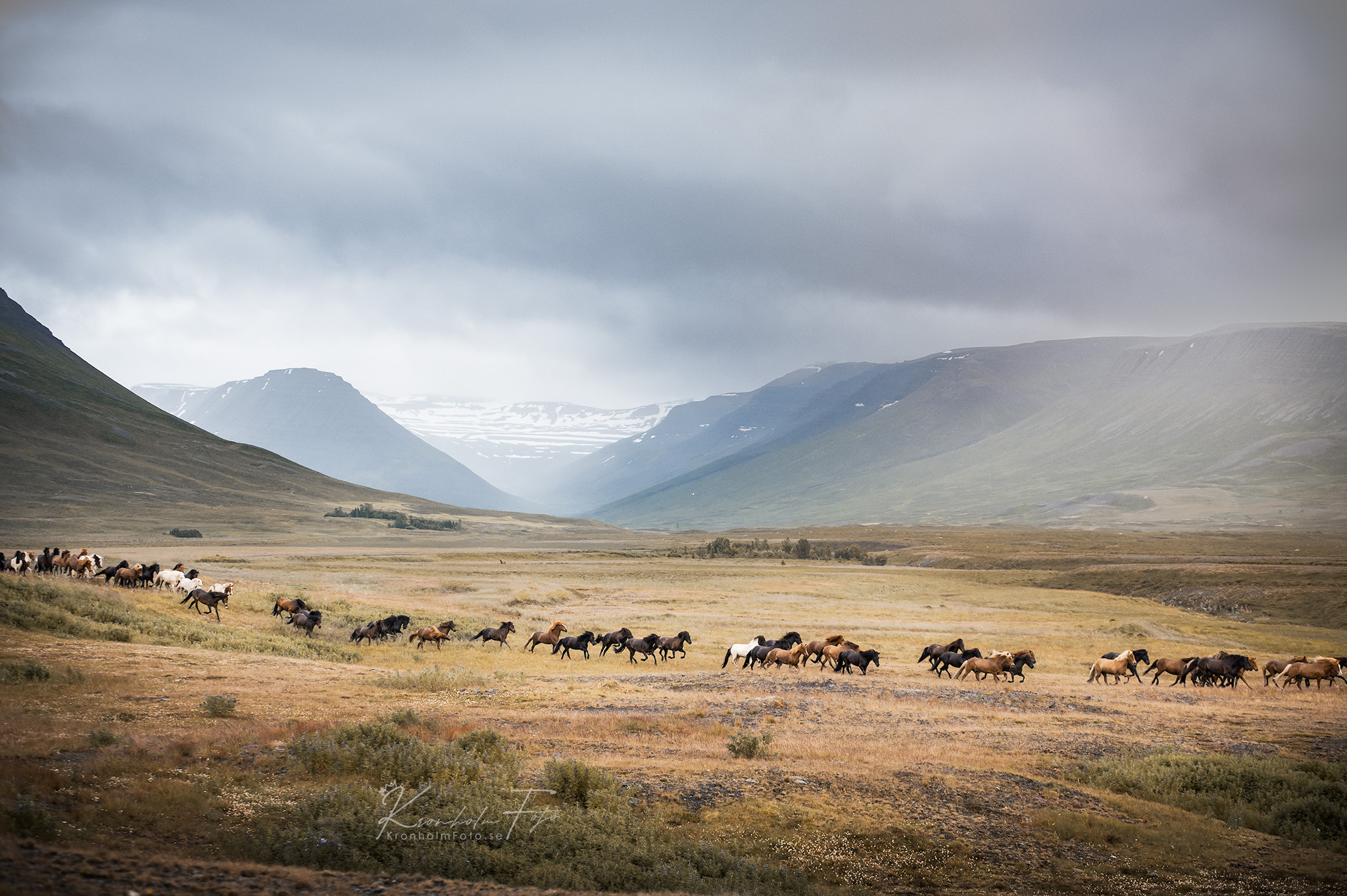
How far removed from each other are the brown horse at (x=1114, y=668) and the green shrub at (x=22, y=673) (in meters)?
33.5

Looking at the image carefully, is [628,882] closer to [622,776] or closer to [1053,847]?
[622,776]

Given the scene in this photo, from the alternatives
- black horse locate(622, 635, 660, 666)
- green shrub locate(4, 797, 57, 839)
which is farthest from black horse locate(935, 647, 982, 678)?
green shrub locate(4, 797, 57, 839)

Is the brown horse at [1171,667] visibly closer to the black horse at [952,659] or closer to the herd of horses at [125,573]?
the black horse at [952,659]

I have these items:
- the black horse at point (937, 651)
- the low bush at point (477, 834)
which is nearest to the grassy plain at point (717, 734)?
Result: the low bush at point (477, 834)

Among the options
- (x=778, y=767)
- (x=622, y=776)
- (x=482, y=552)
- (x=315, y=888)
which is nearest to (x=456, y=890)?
(x=315, y=888)

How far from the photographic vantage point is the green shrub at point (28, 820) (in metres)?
8.56

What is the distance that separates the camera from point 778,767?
47.7ft

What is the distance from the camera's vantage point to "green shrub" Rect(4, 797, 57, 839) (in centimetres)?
856

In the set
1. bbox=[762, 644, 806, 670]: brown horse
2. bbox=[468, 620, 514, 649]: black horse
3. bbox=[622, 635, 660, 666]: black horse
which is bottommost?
bbox=[468, 620, 514, 649]: black horse

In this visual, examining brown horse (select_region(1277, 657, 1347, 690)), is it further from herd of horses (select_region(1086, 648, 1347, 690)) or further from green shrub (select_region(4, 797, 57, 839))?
green shrub (select_region(4, 797, 57, 839))

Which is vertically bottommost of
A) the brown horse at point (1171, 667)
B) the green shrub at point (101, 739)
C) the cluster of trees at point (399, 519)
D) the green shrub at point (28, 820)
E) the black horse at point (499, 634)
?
the cluster of trees at point (399, 519)

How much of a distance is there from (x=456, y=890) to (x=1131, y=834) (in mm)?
10798
